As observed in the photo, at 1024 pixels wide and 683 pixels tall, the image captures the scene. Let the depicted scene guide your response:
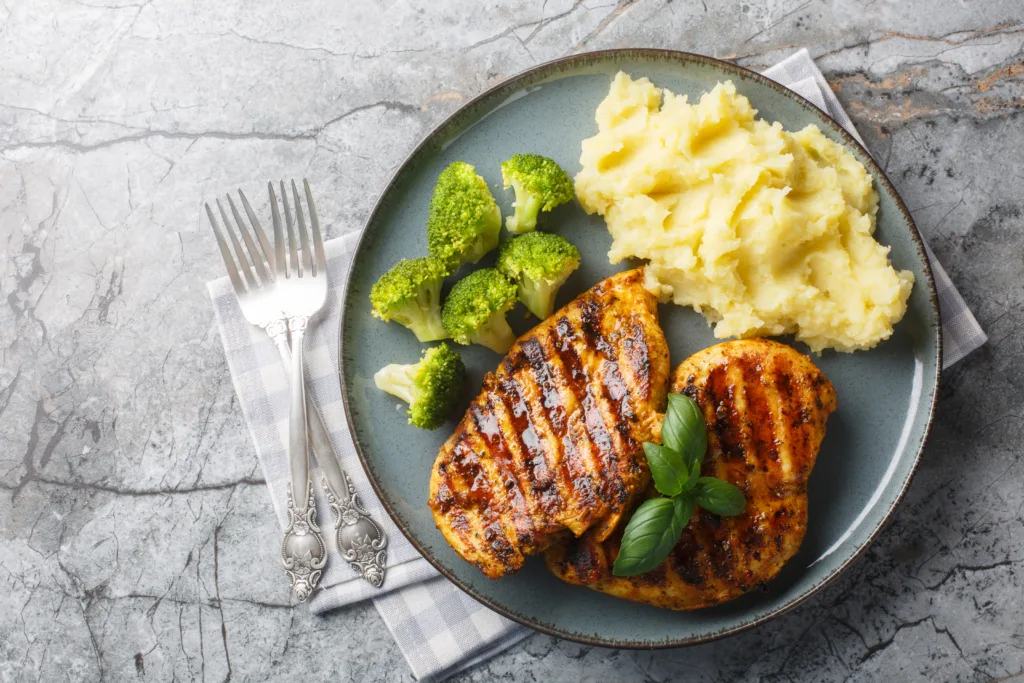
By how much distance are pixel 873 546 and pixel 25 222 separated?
5.73 meters

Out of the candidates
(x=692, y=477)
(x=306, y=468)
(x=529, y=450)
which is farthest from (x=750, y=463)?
(x=306, y=468)

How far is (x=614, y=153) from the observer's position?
4000 millimetres

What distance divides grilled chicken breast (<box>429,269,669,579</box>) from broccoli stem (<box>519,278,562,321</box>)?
130mm

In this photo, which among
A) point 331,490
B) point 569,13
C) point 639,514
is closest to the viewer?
point 639,514

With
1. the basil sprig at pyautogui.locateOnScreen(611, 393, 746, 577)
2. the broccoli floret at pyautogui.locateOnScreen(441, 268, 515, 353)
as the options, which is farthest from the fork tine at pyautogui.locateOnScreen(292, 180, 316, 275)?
the basil sprig at pyautogui.locateOnScreen(611, 393, 746, 577)

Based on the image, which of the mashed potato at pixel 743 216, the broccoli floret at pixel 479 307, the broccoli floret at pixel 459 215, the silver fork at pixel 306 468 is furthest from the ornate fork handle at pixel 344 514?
the mashed potato at pixel 743 216

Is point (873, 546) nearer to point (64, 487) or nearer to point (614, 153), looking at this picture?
point (614, 153)

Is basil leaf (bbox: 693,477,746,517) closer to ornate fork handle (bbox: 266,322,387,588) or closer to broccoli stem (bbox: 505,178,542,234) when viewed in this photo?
broccoli stem (bbox: 505,178,542,234)

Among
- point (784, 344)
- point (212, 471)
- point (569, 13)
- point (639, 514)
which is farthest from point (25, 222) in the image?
point (784, 344)

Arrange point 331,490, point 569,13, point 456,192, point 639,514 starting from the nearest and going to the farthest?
point 639,514
point 456,192
point 331,490
point 569,13

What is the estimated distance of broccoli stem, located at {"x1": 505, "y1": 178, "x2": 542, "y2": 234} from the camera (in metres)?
4.05

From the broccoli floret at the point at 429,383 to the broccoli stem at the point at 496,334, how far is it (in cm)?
18

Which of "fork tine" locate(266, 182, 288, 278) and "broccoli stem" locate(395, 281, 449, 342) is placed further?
"fork tine" locate(266, 182, 288, 278)

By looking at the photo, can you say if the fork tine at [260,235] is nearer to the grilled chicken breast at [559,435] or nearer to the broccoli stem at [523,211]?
the broccoli stem at [523,211]
